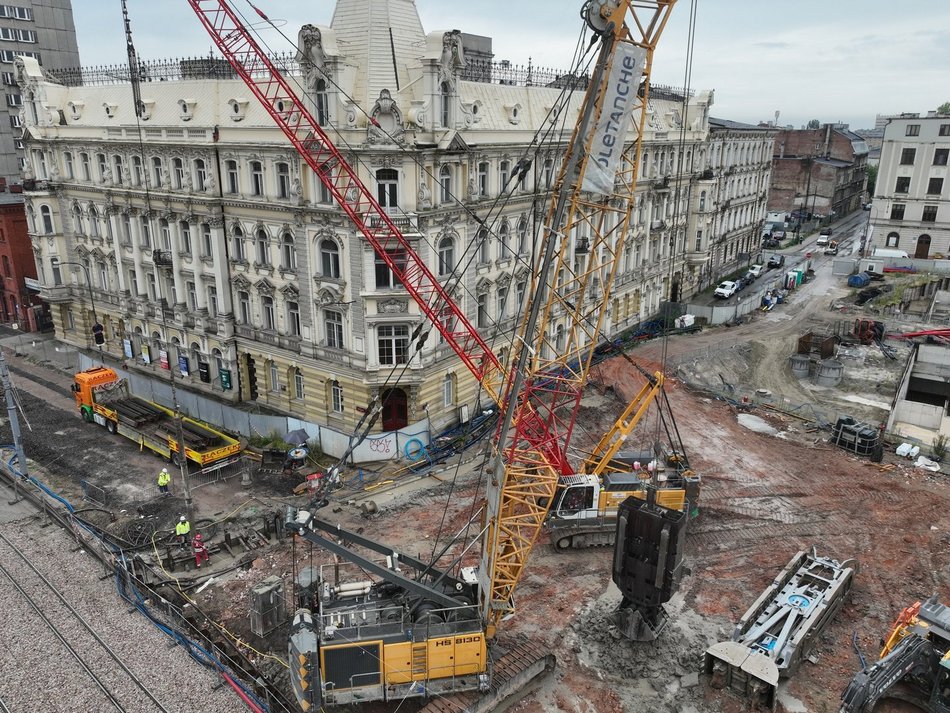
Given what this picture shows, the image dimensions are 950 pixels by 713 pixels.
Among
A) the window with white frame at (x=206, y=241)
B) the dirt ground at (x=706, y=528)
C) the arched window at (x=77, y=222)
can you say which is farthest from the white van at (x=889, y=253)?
the arched window at (x=77, y=222)

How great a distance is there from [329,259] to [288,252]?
3091 mm

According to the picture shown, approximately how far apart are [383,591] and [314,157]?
64.6ft

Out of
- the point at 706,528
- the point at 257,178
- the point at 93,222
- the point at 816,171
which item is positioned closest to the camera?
the point at 706,528

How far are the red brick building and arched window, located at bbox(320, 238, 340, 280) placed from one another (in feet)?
109

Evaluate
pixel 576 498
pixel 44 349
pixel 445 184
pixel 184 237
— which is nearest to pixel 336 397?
pixel 445 184

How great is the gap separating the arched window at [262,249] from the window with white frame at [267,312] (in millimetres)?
1941

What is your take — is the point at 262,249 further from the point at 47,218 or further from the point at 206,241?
the point at 47,218

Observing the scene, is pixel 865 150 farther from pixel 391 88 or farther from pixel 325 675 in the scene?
pixel 325 675

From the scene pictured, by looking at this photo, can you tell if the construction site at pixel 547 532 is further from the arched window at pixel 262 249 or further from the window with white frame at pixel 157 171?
the window with white frame at pixel 157 171

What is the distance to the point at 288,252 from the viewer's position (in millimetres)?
36531

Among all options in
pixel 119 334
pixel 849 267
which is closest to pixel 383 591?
pixel 119 334

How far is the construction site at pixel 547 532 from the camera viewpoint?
65.8 feet

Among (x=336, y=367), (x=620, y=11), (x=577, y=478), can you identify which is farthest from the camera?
(x=336, y=367)

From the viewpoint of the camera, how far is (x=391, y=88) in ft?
108
